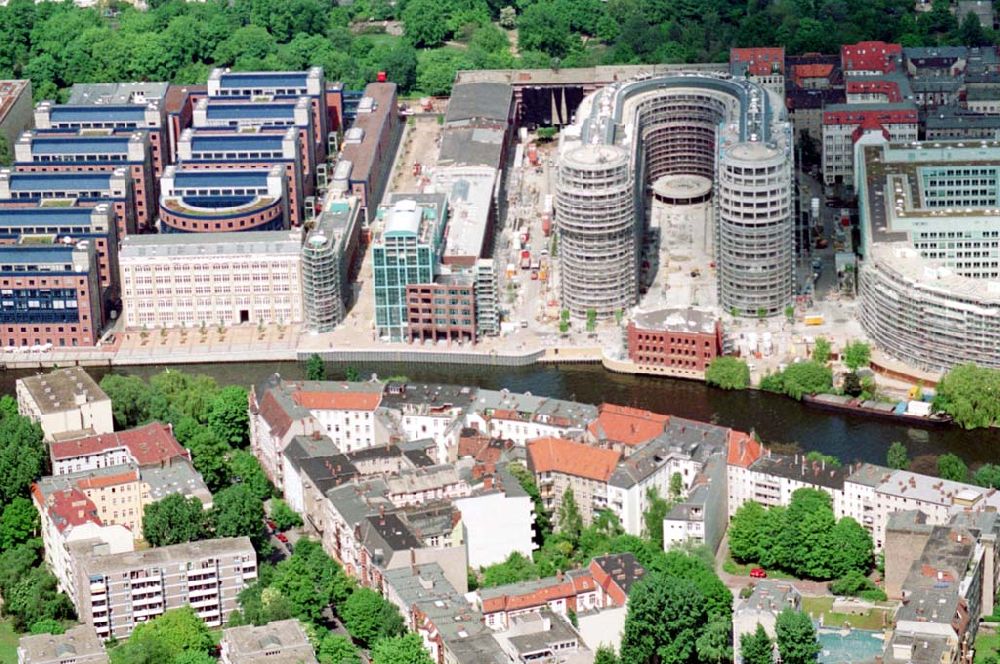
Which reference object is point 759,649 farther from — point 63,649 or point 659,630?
point 63,649

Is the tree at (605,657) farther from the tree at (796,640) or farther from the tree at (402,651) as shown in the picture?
the tree at (796,640)

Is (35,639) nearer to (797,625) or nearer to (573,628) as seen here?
(573,628)

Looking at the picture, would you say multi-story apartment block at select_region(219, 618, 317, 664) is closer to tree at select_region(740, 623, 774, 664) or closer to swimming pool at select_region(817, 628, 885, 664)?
tree at select_region(740, 623, 774, 664)

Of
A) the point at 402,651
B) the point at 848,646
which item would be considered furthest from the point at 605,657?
the point at 848,646

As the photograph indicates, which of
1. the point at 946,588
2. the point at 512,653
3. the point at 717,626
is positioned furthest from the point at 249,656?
the point at 946,588

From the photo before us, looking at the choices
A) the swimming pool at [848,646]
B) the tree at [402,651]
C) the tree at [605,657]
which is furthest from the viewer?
the tree at [605,657]

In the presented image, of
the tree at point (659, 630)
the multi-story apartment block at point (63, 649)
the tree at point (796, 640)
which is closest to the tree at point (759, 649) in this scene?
the tree at point (796, 640)
